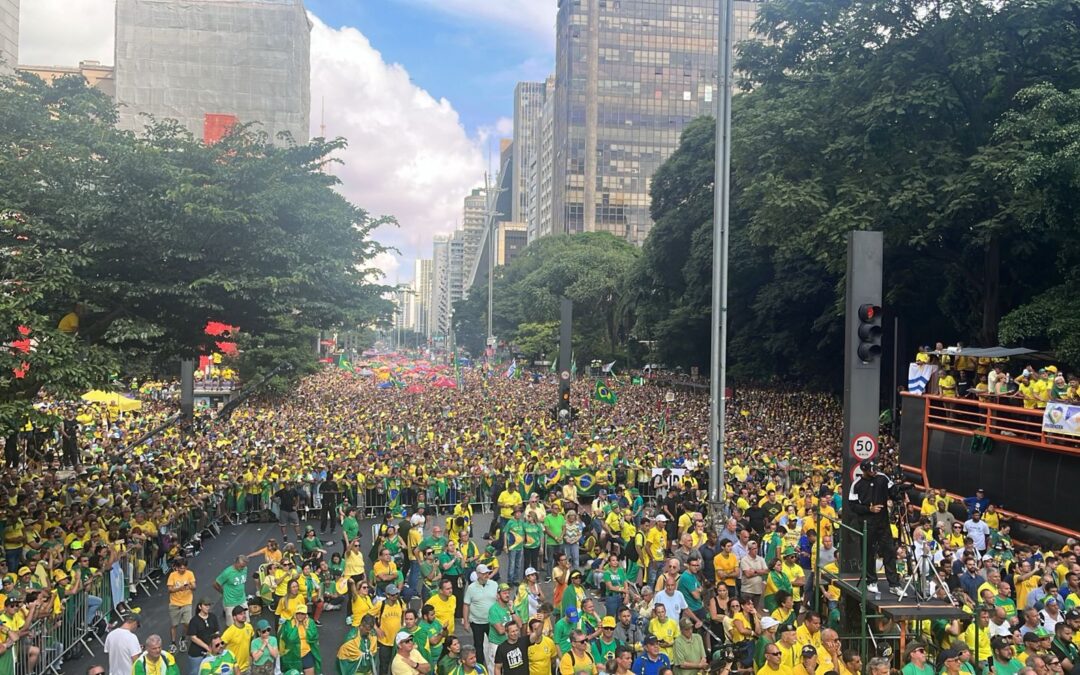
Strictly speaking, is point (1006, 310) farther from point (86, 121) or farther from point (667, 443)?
point (86, 121)

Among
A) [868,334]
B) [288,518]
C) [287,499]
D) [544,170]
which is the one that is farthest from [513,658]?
[544,170]

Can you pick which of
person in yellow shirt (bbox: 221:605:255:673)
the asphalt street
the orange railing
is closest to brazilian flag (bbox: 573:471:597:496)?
the asphalt street

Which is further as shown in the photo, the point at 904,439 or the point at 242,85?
the point at 242,85

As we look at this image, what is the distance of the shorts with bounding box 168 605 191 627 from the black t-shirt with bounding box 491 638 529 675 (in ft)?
17.0

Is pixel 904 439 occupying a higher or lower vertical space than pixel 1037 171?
lower

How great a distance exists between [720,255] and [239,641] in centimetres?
1058

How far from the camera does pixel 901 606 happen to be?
32.6 feet

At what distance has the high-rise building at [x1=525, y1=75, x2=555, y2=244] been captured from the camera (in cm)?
14362

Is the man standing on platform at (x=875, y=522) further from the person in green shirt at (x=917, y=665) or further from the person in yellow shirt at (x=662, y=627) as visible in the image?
the person in yellow shirt at (x=662, y=627)

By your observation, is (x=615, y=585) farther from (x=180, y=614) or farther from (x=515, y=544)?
(x=180, y=614)

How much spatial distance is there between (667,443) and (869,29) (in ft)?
44.6

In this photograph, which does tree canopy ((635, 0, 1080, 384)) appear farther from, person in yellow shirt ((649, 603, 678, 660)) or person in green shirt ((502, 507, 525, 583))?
person in yellow shirt ((649, 603, 678, 660))

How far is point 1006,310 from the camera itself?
1156 inches

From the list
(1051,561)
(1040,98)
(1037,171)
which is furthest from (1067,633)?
(1040,98)
